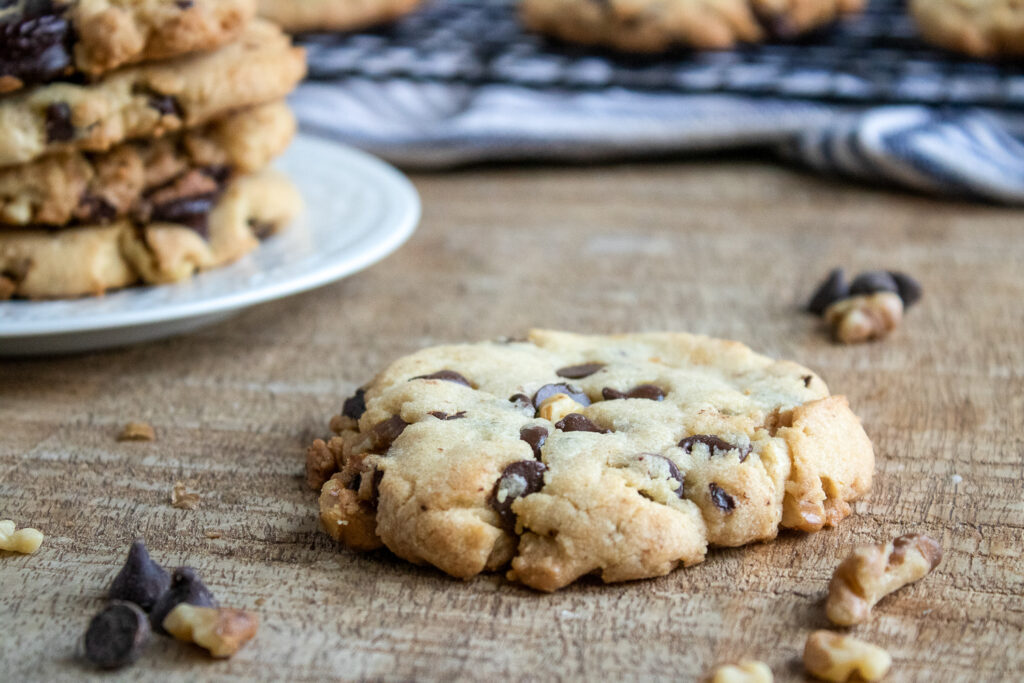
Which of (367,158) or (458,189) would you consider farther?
(458,189)

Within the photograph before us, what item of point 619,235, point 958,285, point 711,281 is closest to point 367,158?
point 619,235

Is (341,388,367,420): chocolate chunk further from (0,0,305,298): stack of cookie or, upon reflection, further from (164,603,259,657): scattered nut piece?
(0,0,305,298): stack of cookie

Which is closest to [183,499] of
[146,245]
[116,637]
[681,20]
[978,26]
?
[116,637]

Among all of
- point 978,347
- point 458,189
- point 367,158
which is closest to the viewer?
point 978,347

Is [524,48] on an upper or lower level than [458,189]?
upper

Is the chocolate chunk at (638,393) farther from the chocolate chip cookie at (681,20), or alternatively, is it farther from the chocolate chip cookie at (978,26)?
the chocolate chip cookie at (978,26)

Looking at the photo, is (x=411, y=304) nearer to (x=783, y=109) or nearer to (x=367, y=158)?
(x=367, y=158)

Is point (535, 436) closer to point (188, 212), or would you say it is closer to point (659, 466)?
point (659, 466)
